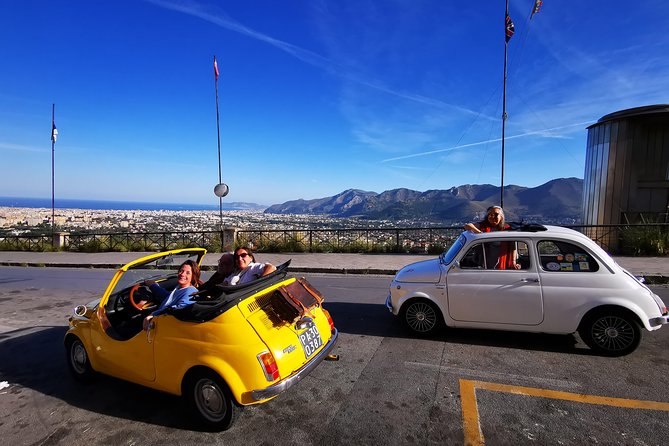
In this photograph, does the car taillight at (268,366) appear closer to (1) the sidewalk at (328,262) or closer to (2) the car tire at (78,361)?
(2) the car tire at (78,361)

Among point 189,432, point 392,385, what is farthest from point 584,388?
point 189,432

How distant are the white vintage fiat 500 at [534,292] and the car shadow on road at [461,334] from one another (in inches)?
10.0

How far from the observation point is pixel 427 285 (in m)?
5.04

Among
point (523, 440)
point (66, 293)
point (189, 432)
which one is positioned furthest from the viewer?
point (66, 293)

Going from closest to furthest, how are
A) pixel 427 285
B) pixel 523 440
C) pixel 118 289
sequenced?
1. pixel 523 440
2. pixel 118 289
3. pixel 427 285

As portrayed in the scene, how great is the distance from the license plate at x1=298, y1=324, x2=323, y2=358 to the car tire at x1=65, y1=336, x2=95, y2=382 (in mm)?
2597

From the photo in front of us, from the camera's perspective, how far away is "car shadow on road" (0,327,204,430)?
3.43 m

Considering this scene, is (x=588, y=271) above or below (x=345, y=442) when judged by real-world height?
above

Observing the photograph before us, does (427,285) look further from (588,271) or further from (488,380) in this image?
(588,271)

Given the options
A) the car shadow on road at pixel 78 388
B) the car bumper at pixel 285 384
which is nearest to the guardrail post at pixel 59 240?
the car shadow on road at pixel 78 388

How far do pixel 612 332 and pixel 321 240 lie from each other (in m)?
12.5

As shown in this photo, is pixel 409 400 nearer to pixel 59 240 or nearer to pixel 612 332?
pixel 612 332

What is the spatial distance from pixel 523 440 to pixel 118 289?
14.2ft

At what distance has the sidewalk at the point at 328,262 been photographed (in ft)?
32.2
